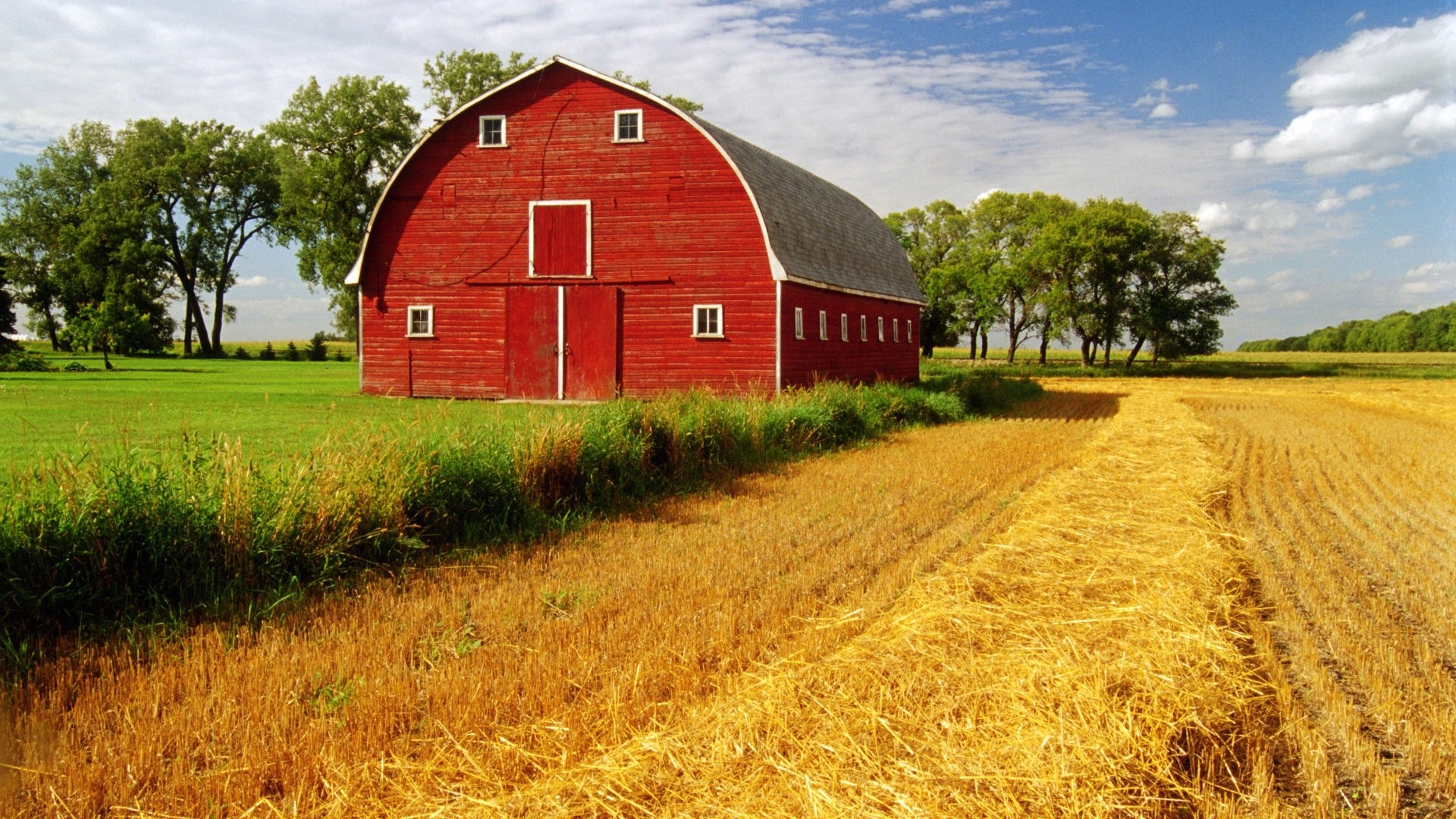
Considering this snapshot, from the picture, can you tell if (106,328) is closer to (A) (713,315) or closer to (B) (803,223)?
(A) (713,315)

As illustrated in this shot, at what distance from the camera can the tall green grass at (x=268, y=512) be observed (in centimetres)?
560

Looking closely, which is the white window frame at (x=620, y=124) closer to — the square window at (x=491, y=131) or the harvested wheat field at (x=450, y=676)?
the square window at (x=491, y=131)

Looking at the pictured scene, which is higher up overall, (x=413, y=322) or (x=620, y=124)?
(x=620, y=124)

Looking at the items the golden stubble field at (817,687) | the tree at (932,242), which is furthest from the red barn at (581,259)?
the tree at (932,242)

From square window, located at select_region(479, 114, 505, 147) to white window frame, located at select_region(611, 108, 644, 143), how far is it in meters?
2.97

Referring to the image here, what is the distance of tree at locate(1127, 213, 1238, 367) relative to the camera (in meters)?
55.5

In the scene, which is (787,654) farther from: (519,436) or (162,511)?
(519,436)

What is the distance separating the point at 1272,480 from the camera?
12141mm

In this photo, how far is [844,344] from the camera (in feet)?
84.1

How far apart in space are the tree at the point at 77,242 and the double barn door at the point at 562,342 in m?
43.9

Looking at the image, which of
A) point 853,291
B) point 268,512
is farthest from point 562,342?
point 268,512

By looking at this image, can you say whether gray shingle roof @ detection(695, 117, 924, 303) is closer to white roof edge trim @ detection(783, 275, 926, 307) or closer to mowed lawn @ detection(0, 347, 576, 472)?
white roof edge trim @ detection(783, 275, 926, 307)

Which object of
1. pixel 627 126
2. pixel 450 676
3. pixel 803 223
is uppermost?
pixel 627 126

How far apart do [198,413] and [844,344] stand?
16.1 m
